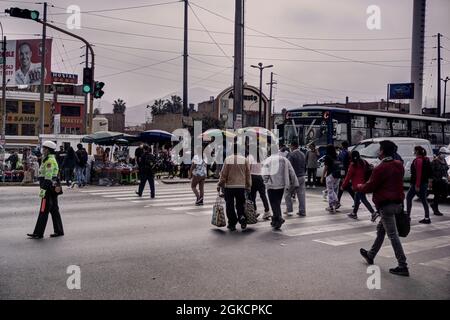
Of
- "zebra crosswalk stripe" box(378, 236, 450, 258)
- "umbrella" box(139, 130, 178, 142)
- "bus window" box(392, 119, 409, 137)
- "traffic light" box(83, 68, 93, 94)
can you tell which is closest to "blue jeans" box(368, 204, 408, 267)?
"zebra crosswalk stripe" box(378, 236, 450, 258)

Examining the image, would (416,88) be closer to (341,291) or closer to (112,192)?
(112,192)

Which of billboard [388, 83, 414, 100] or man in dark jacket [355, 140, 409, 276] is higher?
billboard [388, 83, 414, 100]

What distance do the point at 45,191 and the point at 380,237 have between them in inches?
232

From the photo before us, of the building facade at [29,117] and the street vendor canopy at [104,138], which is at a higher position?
the building facade at [29,117]

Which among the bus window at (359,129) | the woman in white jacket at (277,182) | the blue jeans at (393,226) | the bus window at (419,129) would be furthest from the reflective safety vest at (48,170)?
the bus window at (419,129)

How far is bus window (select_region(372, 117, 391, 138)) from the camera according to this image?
24953 millimetres

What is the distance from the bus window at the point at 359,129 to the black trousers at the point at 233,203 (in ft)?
48.9

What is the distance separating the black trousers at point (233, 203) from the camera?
9.91 m

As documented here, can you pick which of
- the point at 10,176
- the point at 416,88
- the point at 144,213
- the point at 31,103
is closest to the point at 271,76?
the point at 416,88

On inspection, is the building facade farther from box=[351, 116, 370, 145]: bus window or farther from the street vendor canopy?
box=[351, 116, 370, 145]: bus window

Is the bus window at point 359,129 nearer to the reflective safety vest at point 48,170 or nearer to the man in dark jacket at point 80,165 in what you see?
the man in dark jacket at point 80,165

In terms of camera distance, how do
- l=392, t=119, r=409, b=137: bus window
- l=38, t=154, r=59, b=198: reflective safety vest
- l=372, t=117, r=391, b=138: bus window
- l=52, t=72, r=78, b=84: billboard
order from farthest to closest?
l=52, t=72, r=78, b=84: billboard, l=392, t=119, r=409, b=137: bus window, l=372, t=117, r=391, b=138: bus window, l=38, t=154, r=59, b=198: reflective safety vest

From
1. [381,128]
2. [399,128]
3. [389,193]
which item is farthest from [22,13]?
[399,128]

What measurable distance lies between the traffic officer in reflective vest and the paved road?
1.06 ft
